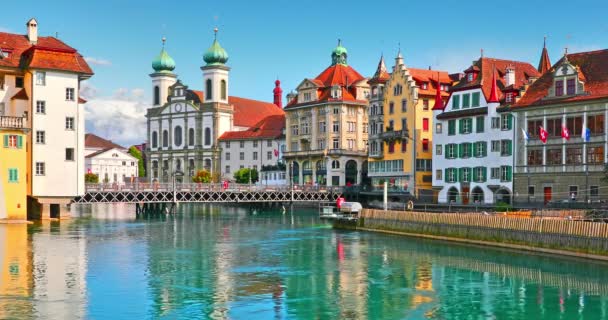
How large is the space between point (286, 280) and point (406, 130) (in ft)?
202

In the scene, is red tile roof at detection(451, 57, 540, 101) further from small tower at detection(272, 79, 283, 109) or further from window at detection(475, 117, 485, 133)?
small tower at detection(272, 79, 283, 109)

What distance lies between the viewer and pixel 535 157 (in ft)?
234

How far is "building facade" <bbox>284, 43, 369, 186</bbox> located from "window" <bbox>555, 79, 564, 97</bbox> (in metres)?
49.0

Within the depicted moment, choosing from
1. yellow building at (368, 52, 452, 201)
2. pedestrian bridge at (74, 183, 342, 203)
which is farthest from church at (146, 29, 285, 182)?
yellow building at (368, 52, 452, 201)

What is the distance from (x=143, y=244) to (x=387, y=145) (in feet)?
168

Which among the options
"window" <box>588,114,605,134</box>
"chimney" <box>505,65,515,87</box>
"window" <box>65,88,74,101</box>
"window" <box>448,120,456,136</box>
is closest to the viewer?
"window" <box>588,114,605,134</box>

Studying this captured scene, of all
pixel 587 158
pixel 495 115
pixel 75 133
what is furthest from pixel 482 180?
pixel 75 133

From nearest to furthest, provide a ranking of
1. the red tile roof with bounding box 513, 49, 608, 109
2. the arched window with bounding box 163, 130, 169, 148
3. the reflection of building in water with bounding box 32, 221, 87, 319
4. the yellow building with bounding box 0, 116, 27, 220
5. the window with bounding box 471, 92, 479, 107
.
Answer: the reflection of building in water with bounding box 32, 221, 87, 319 < the red tile roof with bounding box 513, 49, 608, 109 < the yellow building with bounding box 0, 116, 27, 220 < the window with bounding box 471, 92, 479, 107 < the arched window with bounding box 163, 130, 169, 148

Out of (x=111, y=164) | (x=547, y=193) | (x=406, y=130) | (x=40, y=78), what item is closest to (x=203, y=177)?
(x=111, y=164)

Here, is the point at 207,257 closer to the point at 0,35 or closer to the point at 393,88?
the point at 0,35

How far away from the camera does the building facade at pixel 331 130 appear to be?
117 m

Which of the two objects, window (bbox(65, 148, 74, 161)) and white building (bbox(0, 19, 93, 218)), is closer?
white building (bbox(0, 19, 93, 218))

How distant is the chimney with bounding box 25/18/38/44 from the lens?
76.5 metres

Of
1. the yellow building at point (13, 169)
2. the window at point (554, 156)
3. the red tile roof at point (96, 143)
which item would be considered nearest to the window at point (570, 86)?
the window at point (554, 156)
